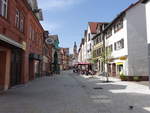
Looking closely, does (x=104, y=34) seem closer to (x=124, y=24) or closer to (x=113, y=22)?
(x=113, y=22)

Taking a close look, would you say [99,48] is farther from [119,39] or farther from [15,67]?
[15,67]

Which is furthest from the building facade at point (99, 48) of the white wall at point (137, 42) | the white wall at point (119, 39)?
the white wall at point (137, 42)

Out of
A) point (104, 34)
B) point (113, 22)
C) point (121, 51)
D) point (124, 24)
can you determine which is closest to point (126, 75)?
point (121, 51)

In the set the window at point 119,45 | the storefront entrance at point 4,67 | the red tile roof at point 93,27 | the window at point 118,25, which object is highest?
the red tile roof at point 93,27

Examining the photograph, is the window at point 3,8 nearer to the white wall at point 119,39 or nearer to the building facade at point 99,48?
the white wall at point 119,39

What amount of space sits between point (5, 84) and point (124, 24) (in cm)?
1662

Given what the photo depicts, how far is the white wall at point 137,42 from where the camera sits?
22516mm

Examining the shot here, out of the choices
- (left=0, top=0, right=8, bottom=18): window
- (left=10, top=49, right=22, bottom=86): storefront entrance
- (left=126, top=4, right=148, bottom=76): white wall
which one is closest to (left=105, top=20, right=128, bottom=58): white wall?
(left=126, top=4, right=148, bottom=76): white wall

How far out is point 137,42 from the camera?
22.8m

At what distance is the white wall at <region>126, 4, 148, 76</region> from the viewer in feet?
73.9

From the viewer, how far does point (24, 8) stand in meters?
16.6

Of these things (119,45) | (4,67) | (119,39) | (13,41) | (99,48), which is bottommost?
(4,67)

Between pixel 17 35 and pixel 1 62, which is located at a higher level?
pixel 17 35

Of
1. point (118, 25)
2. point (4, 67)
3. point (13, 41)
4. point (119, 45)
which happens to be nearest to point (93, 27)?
point (118, 25)
